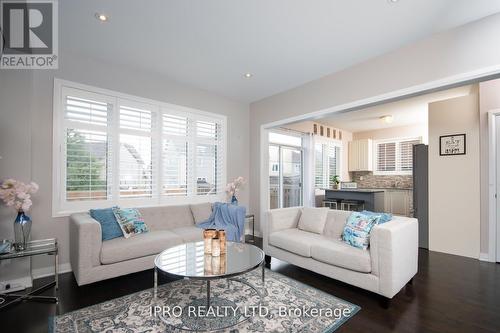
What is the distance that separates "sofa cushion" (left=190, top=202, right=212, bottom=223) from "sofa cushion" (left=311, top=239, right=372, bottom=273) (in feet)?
6.07

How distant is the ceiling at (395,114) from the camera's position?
4.52 metres

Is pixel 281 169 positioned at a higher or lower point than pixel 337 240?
higher

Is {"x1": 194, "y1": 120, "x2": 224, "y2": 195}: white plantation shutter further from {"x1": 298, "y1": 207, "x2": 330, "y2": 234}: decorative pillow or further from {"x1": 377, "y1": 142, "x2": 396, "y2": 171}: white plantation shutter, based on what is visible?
{"x1": 377, "y1": 142, "x2": 396, "y2": 171}: white plantation shutter

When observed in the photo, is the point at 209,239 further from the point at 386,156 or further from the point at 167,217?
the point at 386,156

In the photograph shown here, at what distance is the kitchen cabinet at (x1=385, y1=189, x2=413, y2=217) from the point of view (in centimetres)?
646

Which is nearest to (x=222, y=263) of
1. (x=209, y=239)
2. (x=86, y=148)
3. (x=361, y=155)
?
(x=209, y=239)

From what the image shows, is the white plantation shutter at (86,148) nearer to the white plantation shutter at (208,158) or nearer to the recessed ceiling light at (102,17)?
the recessed ceiling light at (102,17)

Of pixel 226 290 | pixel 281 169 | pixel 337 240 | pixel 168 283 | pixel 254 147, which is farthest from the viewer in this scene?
pixel 281 169

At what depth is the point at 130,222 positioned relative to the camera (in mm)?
3078

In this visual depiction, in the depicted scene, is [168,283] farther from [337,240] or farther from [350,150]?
[350,150]

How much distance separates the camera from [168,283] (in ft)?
8.84

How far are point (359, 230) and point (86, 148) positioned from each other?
11.8 ft

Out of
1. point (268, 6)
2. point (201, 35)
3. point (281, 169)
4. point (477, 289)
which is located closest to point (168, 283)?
point (201, 35)

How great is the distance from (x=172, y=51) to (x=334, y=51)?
6.80ft
